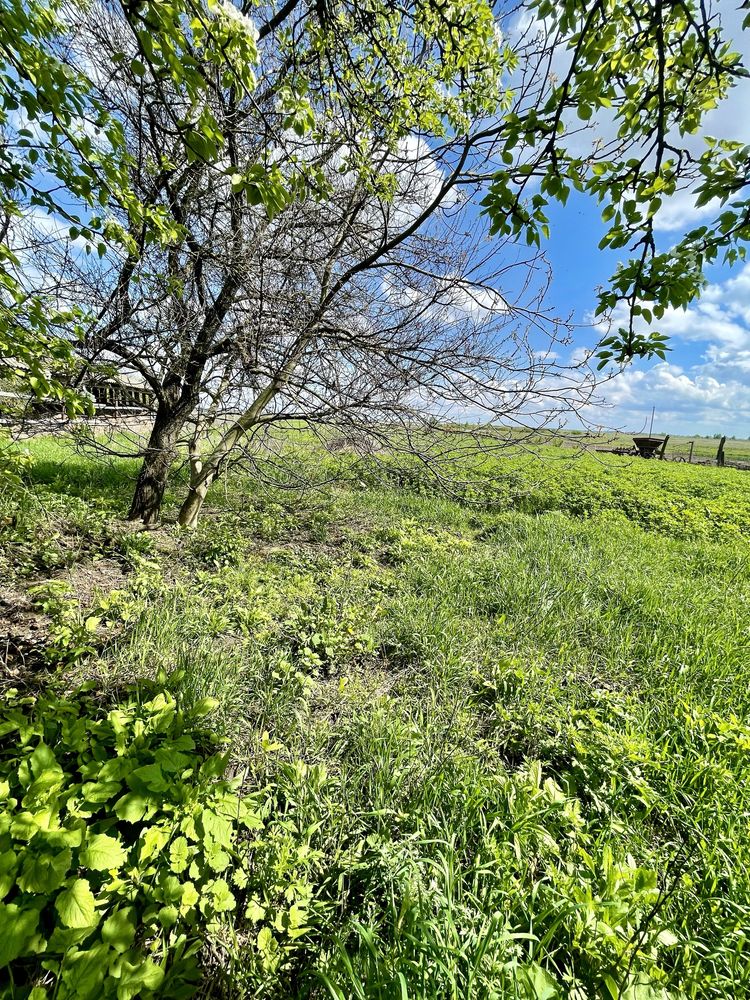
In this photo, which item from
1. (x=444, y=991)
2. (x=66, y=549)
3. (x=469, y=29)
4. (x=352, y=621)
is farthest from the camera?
(x=66, y=549)

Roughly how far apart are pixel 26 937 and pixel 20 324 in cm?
352

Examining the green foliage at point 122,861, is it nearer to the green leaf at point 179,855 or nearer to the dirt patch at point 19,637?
the green leaf at point 179,855

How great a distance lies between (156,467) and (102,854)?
14.1ft

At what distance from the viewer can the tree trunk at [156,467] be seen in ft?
15.5

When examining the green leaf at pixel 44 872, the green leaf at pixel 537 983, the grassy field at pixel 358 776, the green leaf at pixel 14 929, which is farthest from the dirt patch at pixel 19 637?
the green leaf at pixel 537 983

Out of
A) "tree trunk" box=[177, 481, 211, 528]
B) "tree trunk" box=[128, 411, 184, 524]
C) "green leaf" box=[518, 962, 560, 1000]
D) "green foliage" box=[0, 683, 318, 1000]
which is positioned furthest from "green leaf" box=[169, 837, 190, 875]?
"tree trunk" box=[177, 481, 211, 528]

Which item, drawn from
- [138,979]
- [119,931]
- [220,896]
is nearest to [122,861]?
[119,931]

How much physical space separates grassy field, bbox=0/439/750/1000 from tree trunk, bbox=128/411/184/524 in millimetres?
456

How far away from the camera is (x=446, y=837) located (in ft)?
5.92

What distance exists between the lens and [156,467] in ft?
15.9

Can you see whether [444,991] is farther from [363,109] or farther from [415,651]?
[363,109]

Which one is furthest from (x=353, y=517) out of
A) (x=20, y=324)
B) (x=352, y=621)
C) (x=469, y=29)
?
(x=469, y=29)

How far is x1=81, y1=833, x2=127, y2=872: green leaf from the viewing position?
1235mm

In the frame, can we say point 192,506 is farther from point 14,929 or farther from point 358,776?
point 14,929
